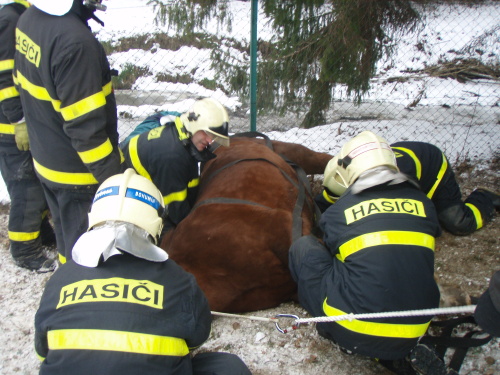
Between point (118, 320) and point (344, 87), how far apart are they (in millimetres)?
4075

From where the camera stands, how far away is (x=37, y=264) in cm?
314

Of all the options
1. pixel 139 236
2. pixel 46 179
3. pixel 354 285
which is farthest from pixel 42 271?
pixel 354 285

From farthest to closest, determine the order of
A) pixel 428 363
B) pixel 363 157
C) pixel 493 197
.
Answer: pixel 493 197, pixel 363 157, pixel 428 363

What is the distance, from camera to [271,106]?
4621 mm

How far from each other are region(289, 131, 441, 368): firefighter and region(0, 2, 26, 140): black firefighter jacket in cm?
216

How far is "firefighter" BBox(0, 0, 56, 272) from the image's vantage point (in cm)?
280

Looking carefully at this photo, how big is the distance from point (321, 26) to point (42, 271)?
3.24 meters

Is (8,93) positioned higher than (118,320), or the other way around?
(8,93)

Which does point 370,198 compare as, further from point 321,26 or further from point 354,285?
point 321,26

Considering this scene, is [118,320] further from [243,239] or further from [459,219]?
[459,219]

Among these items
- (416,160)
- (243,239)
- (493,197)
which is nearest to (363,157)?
(243,239)

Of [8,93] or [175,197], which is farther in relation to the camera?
[175,197]

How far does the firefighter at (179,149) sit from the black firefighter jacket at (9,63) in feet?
2.52

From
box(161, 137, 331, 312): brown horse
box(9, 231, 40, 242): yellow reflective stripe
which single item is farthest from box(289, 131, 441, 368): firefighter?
box(9, 231, 40, 242): yellow reflective stripe
